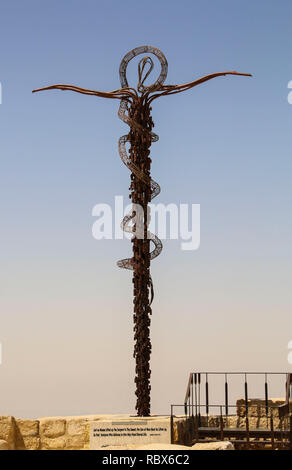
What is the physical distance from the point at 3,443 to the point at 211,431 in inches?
172

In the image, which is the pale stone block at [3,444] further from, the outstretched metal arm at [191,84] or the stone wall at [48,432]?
the outstretched metal arm at [191,84]

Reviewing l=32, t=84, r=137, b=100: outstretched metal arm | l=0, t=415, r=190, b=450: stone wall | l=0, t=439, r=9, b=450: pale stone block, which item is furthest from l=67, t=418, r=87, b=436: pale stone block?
l=32, t=84, r=137, b=100: outstretched metal arm

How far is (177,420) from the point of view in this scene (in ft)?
54.1

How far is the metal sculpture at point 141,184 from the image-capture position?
1764cm

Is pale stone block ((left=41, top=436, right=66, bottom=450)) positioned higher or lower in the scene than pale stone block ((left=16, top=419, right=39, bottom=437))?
lower

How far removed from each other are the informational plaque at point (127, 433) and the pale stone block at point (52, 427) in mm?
1800

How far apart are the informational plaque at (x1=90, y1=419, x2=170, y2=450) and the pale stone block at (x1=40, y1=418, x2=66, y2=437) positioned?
1800 mm

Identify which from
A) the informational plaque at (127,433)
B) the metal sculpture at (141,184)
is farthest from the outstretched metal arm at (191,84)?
the informational plaque at (127,433)

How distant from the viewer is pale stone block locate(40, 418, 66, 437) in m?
17.8

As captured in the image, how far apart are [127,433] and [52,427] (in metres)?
2.57

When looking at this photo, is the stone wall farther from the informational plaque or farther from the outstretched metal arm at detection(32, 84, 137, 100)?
the outstretched metal arm at detection(32, 84, 137, 100)

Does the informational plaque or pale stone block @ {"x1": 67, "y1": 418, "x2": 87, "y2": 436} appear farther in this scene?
pale stone block @ {"x1": 67, "y1": 418, "x2": 87, "y2": 436}
